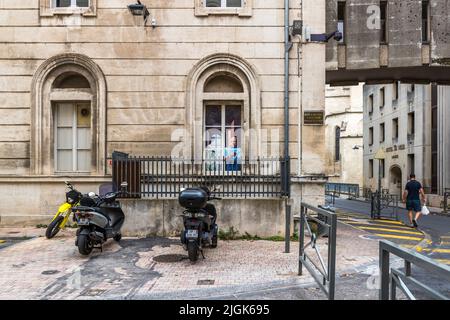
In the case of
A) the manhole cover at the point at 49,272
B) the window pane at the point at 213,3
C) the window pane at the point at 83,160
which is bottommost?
the manhole cover at the point at 49,272

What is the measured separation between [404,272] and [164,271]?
163 inches

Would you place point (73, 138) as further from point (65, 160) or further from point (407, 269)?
point (407, 269)

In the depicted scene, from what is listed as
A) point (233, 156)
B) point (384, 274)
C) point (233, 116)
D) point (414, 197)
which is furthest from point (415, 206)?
point (384, 274)

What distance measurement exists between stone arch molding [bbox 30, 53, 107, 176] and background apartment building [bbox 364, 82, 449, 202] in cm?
1906

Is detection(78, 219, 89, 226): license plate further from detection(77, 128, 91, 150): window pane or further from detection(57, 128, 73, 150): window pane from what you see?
detection(57, 128, 73, 150): window pane

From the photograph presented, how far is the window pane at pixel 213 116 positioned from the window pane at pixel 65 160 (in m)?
4.01

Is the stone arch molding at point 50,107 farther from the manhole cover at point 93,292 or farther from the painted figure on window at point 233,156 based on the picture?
the manhole cover at point 93,292

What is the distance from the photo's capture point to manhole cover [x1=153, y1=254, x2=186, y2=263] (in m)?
6.91

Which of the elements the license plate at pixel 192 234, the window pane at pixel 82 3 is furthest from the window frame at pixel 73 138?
the license plate at pixel 192 234

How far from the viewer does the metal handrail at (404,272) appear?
2428 mm

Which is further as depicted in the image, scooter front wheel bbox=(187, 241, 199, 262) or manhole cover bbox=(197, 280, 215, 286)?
scooter front wheel bbox=(187, 241, 199, 262)

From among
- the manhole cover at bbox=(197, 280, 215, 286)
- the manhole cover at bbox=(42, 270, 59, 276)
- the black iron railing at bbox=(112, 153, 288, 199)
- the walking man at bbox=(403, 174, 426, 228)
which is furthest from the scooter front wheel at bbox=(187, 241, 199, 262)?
the walking man at bbox=(403, 174, 426, 228)

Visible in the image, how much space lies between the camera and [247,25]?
10500mm

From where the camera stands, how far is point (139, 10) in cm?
1015
